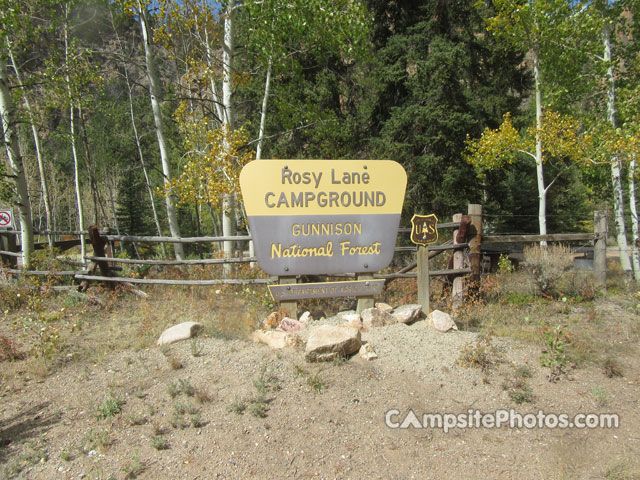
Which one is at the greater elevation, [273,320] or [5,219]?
[5,219]

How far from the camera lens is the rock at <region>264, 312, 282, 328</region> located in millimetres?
5641

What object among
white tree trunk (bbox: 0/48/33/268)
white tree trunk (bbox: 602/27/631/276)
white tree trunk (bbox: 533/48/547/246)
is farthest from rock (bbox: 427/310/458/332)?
white tree trunk (bbox: 0/48/33/268)

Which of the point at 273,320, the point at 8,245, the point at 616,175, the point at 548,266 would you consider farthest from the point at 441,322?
the point at 8,245

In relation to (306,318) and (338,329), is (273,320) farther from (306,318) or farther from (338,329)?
(338,329)

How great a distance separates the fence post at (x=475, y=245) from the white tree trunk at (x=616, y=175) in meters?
4.86

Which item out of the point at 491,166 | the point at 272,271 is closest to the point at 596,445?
the point at 272,271

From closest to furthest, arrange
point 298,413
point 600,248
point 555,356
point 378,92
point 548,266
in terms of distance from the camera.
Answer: point 298,413 → point 555,356 → point 548,266 → point 600,248 → point 378,92

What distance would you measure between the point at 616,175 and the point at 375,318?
8254 mm

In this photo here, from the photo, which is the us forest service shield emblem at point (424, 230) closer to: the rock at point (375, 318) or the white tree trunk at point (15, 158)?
the rock at point (375, 318)

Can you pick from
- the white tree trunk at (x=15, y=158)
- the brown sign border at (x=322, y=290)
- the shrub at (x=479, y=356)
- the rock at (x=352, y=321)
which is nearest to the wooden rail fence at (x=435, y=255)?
the brown sign border at (x=322, y=290)

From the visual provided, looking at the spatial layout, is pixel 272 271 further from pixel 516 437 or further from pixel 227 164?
pixel 227 164

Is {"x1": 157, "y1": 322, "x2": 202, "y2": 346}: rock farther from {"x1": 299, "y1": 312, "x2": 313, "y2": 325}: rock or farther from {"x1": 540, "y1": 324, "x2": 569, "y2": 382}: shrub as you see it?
{"x1": 540, "y1": 324, "x2": 569, "y2": 382}: shrub

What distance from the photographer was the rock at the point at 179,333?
5289 millimetres

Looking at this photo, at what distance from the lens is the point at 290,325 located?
17.9 feet
